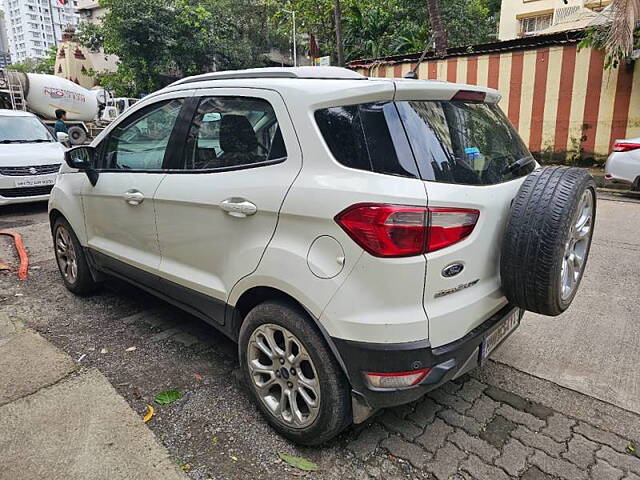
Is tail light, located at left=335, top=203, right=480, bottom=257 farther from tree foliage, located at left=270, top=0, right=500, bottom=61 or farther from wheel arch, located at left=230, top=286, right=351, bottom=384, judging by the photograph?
tree foliage, located at left=270, top=0, right=500, bottom=61

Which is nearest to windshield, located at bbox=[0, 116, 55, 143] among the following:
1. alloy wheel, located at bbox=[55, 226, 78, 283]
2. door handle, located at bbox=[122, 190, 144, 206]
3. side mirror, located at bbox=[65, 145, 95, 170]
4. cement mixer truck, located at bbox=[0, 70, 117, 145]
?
alloy wheel, located at bbox=[55, 226, 78, 283]

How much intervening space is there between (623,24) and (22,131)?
11563 millimetres

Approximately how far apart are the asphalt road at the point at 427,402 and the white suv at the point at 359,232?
249 mm

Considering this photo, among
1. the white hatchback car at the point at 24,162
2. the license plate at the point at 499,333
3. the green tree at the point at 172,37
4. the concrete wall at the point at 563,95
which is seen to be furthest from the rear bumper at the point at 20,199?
the green tree at the point at 172,37

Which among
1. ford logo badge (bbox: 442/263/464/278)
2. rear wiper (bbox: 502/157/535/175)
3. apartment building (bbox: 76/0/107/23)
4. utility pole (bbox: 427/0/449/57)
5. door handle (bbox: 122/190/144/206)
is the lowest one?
ford logo badge (bbox: 442/263/464/278)

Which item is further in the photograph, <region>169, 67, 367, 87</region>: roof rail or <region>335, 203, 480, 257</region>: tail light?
<region>169, 67, 367, 87</region>: roof rail

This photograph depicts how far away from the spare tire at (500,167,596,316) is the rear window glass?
570mm

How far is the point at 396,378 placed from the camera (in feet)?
6.39

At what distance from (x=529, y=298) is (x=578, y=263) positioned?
1.86 feet

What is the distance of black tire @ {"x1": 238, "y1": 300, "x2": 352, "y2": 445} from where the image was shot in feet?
6.81

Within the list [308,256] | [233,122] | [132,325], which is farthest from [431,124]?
[132,325]

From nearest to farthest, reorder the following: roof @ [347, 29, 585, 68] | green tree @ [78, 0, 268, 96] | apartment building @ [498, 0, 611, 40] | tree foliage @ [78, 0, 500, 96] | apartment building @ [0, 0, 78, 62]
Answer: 1. roof @ [347, 29, 585, 68]
2. tree foliage @ [78, 0, 500, 96]
3. green tree @ [78, 0, 268, 96]
4. apartment building @ [498, 0, 611, 40]
5. apartment building @ [0, 0, 78, 62]

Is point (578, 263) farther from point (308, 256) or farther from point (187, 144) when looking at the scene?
point (187, 144)

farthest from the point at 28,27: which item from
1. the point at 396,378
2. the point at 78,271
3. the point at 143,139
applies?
the point at 396,378
